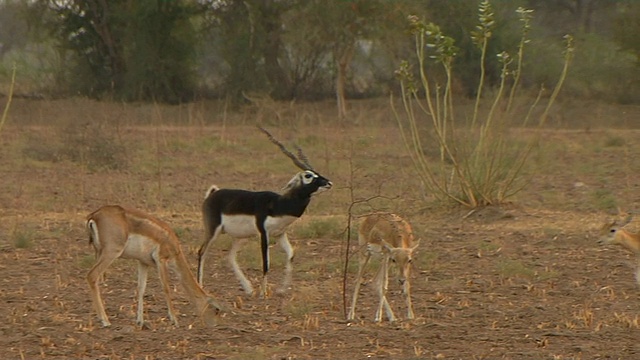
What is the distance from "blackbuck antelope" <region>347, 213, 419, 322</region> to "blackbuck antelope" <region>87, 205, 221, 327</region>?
4.26ft

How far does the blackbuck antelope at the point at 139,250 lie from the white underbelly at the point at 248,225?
1.81 meters

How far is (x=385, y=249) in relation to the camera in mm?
9258

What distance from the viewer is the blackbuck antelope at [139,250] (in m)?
8.77

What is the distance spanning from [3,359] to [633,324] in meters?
4.60

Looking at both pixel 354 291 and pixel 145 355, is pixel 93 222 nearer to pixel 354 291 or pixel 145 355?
pixel 145 355

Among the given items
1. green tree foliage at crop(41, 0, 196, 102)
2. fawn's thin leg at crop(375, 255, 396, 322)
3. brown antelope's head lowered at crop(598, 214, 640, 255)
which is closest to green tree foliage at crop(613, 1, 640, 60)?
green tree foliage at crop(41, 0, 196, 102)

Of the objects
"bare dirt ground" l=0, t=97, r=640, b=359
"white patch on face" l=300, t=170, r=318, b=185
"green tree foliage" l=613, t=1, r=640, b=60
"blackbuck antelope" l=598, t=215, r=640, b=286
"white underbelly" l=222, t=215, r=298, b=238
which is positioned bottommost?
"bare dirt ground" l=0, t=97, r=640, b=359

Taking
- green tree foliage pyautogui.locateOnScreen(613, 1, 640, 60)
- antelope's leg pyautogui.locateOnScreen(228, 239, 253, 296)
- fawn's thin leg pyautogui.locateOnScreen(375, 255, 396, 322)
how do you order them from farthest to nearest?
green tree foliage pyautogui.locateOnScreen(613, 1, 640, 60) → antelope's leg pyautogui.locateOnScreen(228, 239, 253, 296) → fawn's thin leg pyautogui.locateOnScreen(375, 255, 396, 322)

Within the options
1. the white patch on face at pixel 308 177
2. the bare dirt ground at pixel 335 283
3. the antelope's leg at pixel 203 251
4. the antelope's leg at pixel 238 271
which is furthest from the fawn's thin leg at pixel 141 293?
the white patch on face at pixel 308 177

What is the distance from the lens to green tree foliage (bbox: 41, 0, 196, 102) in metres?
34.8

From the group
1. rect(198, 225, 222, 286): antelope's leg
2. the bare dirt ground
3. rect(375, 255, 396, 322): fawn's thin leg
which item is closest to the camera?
the bare dirt ground

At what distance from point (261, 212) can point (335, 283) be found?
0.99 metres

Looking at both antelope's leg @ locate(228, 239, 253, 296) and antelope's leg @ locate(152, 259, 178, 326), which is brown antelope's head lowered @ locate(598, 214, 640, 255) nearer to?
antelope's leg @ locate(228, 239, 253, 296)

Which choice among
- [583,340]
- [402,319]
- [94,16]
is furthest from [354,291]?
[94,16]
